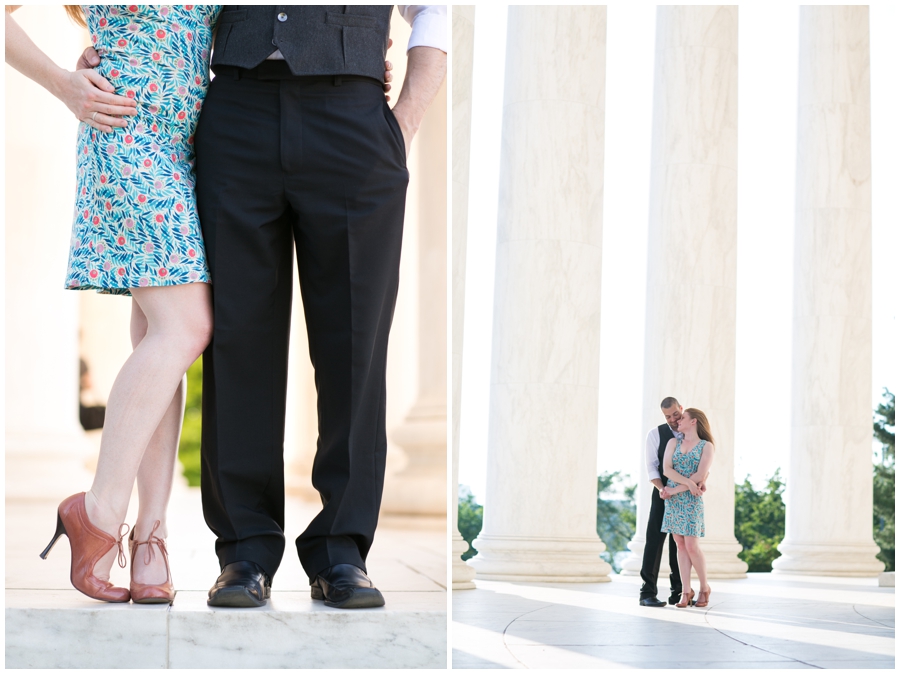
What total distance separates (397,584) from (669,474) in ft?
280

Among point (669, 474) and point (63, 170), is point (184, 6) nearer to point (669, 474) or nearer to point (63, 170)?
point (669, 474)

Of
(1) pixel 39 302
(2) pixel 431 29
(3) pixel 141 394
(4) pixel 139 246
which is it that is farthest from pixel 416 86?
(1) pixel 39 302

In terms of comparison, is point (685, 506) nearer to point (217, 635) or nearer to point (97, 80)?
point (217, 635)

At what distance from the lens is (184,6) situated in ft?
227

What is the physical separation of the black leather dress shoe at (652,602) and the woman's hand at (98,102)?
120 m

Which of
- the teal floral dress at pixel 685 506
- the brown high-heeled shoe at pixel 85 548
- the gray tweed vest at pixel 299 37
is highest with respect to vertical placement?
the gray tweed vest at pixel 299 37

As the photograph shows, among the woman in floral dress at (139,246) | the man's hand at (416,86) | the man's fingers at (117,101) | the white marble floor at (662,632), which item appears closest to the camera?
the woman in floral dress at (139,246)

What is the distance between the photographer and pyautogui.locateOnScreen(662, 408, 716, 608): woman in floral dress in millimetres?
155750

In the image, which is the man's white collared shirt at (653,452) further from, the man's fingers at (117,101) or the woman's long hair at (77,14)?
the woman's long hair at (77,14)

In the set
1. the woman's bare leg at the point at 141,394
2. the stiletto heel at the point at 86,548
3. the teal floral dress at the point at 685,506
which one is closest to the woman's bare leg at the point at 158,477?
the woman's bare leg at the point at 141,394

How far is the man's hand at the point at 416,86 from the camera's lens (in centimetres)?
7588

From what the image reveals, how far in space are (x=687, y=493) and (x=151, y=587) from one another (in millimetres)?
107001

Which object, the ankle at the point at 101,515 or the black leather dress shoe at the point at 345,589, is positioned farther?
the ankle at the point at 101,515

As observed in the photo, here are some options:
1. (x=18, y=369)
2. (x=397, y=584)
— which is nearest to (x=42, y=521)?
(x=18, y=369)
